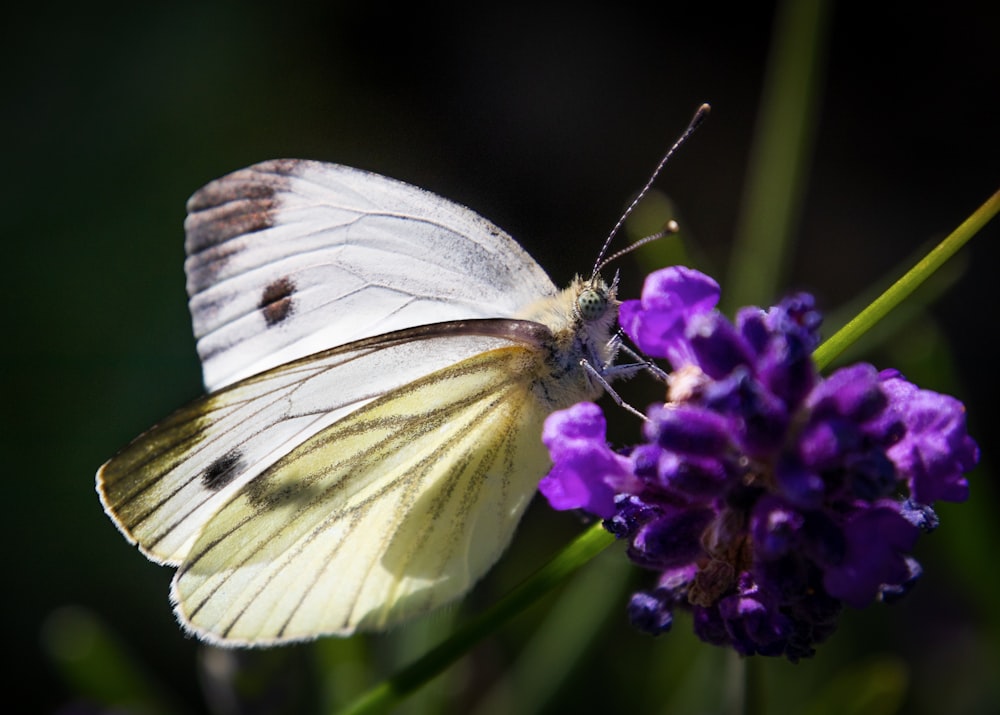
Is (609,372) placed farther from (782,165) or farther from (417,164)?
(417,164)

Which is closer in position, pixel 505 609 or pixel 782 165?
pixel 505 609

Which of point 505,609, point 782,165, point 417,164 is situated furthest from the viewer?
point 417,164

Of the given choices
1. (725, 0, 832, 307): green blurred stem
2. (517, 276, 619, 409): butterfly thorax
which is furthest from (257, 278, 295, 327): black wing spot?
(725, 0, 832, 307): green blurred stem

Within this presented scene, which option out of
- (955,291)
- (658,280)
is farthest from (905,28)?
(658,280)

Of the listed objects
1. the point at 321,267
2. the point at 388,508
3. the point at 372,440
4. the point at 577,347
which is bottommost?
the point at 388,508

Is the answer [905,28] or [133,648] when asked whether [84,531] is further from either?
[905,28]

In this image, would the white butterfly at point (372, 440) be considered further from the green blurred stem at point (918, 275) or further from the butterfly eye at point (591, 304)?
the green blurred stem at point (918, 275)

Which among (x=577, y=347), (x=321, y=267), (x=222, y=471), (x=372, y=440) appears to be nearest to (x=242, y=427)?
(x=222, y=471)
